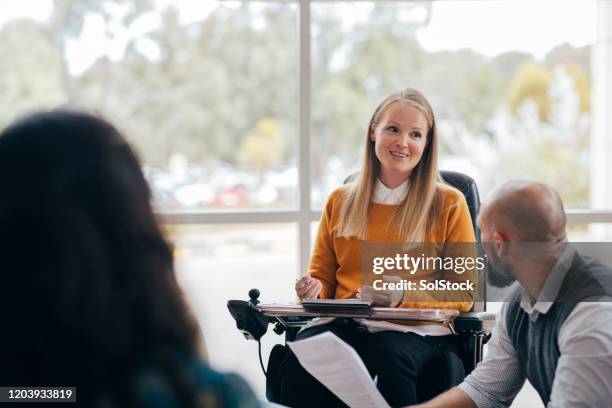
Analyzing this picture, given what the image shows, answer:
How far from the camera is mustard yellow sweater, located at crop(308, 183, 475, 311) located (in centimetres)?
259

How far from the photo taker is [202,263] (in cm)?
418

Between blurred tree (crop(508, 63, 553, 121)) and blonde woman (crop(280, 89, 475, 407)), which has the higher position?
blurred tree (crop(508, 63, 553, 121))

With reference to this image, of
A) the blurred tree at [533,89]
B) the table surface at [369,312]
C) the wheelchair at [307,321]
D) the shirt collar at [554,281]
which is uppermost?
the blurred tree at [533,89]

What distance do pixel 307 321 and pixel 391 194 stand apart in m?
0.51

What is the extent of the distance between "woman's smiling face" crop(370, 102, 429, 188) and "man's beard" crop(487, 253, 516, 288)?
565mm

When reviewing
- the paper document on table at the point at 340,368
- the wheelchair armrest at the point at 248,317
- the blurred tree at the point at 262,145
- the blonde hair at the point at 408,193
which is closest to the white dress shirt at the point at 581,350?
the paper document on table at the point at 340,368

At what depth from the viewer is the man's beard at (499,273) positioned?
6.26 feet

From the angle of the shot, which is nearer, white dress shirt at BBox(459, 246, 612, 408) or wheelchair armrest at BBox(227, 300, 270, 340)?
white dress shirt at BBox(459, 246, 612, 408)

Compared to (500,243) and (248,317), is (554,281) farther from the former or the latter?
(248,317)

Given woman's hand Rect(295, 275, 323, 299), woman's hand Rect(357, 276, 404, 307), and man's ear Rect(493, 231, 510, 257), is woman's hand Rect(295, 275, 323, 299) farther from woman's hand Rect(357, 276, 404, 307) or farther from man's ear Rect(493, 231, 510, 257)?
man's ear Rect(493, 231, 510, 257)

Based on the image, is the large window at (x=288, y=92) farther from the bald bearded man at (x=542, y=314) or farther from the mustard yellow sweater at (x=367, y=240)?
the bald bearded man at (x=542, y=314)

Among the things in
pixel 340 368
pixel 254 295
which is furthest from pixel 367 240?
pixel 340 368

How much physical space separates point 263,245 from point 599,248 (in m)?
2.18

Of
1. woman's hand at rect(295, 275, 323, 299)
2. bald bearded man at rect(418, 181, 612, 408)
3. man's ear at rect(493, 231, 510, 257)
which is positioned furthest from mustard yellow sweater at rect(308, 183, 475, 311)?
man's ear at rect(493, 231, 510, 257)
